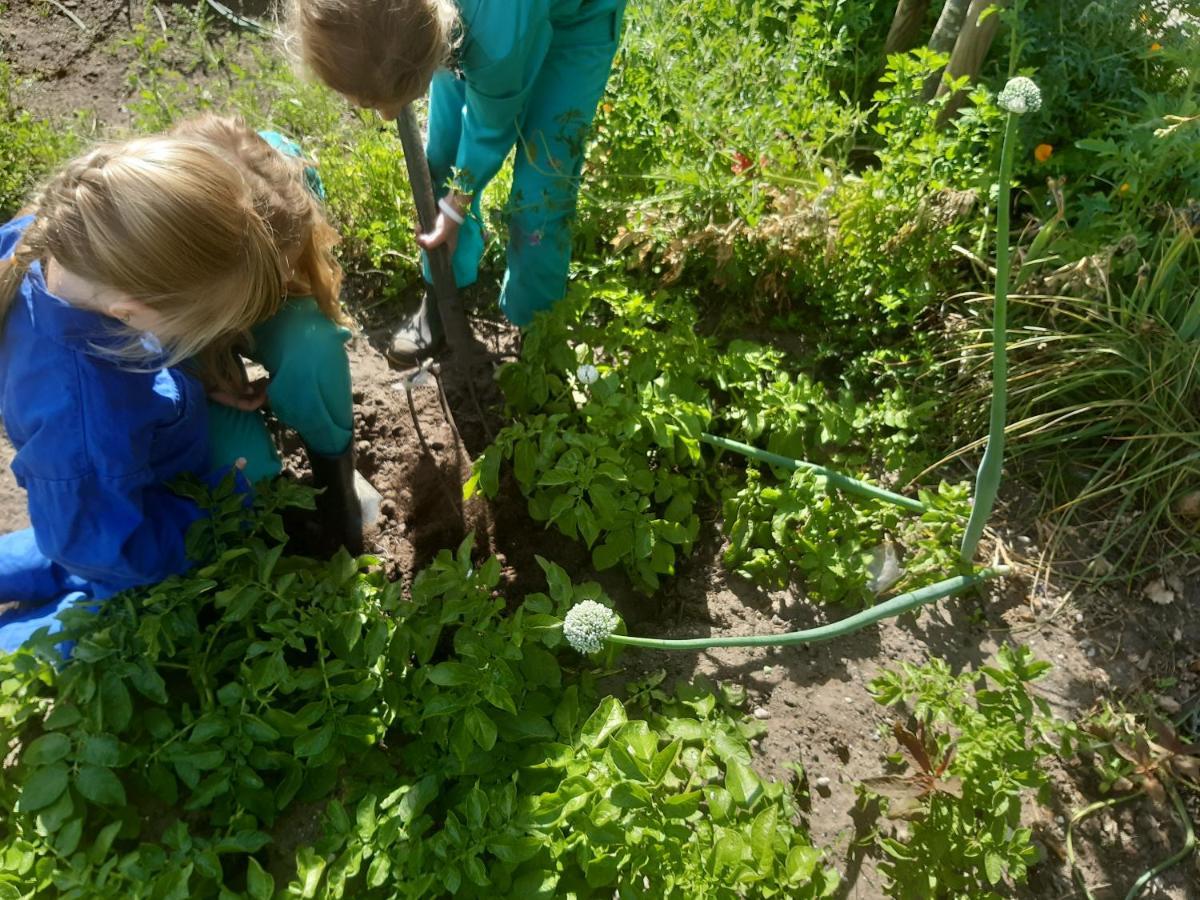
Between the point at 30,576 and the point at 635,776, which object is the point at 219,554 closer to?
the point at 30,576

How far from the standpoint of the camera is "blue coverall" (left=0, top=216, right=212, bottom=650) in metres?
1.58

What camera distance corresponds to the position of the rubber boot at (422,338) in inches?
105

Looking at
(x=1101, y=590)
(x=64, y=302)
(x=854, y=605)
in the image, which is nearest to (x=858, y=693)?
(x=854, y=605)

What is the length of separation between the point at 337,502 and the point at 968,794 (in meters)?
1.61

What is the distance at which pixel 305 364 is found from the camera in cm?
197

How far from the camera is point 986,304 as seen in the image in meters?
2.43

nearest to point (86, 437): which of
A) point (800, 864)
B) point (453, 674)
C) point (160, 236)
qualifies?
point (160, 236)

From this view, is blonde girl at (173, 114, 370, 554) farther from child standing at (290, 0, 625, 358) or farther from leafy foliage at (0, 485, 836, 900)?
leafy foliage at (0, 485, 836, 900)

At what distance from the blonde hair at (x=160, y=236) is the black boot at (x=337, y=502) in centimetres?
56

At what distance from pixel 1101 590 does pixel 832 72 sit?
2.07 m

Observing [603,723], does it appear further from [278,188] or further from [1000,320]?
[278,188]

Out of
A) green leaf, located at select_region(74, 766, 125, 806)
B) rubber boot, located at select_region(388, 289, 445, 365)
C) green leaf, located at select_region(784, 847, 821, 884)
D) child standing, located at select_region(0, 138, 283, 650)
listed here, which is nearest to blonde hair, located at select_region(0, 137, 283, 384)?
child standing, located at select_region(0, 138, 283, 650)

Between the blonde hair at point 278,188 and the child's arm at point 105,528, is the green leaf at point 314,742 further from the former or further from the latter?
the blonde hair at point 278,188

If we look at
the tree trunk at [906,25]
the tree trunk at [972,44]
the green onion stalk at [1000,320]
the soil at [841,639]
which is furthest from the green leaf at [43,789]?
the tree trunk at [906,25]
